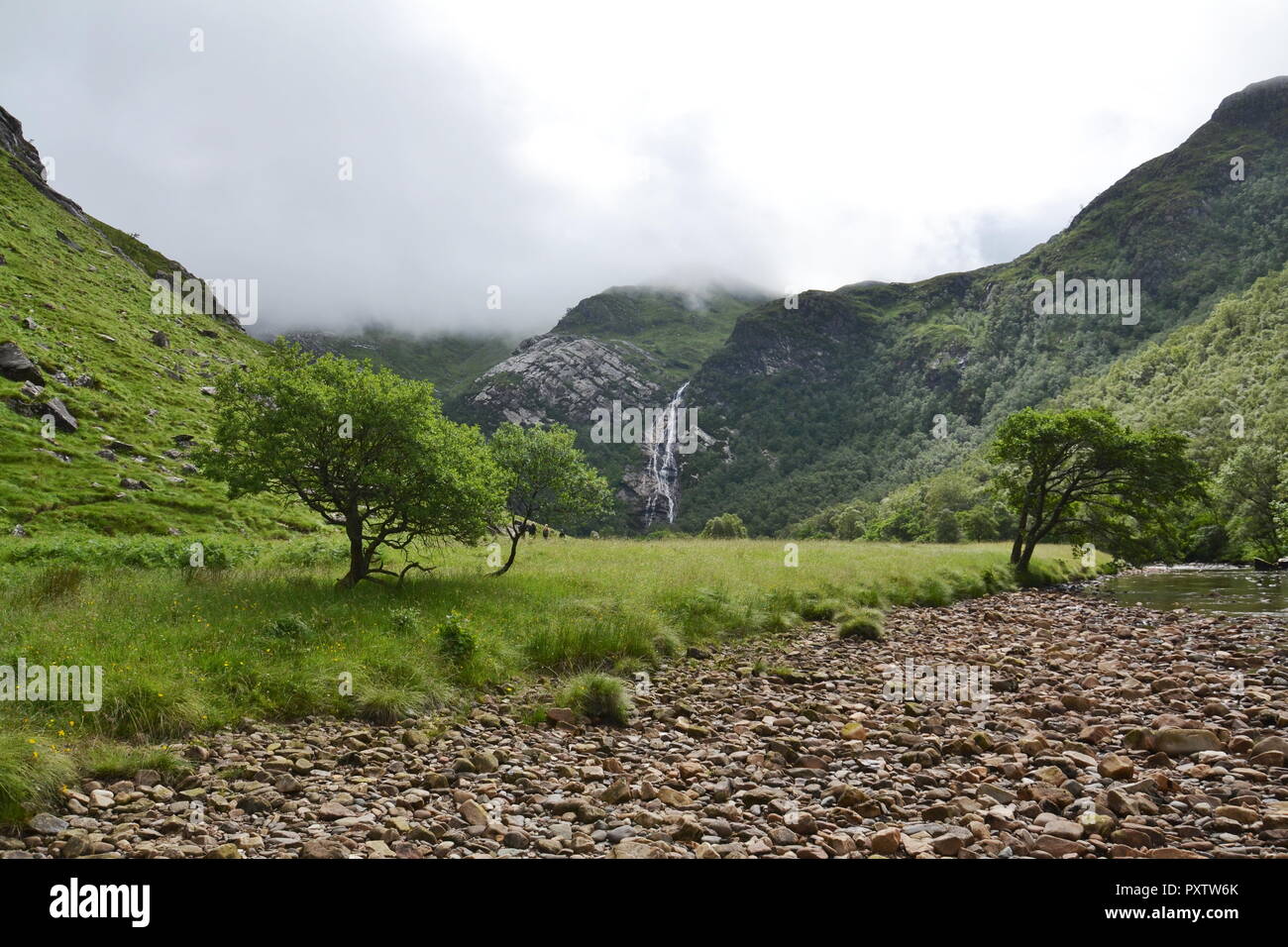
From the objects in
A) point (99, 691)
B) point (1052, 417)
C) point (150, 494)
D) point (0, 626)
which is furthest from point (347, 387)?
point (1052, 417)

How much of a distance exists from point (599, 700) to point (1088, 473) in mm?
40956

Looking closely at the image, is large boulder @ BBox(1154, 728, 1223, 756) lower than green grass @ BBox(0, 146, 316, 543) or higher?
lower

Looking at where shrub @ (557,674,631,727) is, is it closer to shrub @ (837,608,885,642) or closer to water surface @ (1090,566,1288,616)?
shrub @ (837,608,885,642)

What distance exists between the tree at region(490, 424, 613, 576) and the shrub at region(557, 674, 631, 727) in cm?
1184

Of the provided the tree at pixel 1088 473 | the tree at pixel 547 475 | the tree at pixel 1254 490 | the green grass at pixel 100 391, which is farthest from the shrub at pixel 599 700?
the tree at pixel 1254 490

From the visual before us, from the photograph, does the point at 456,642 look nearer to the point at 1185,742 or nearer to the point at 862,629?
the point at 1185,742

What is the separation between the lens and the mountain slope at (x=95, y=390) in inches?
1452

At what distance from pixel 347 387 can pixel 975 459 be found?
176m

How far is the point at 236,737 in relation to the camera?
9.76 metres

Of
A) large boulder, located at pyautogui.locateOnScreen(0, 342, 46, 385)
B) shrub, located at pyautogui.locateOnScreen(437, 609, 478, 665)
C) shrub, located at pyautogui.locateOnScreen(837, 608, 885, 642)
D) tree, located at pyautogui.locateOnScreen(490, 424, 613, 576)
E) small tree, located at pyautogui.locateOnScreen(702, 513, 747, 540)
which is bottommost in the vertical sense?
small tree, located at pyautogui.locateOnScreen(702, 513, 747, 540)

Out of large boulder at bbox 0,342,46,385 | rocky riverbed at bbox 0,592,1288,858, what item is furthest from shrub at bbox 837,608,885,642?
large boulder at bbox 0,342,46,385

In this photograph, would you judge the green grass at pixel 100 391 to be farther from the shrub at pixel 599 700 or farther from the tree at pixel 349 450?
the shrub at pixel 599 700

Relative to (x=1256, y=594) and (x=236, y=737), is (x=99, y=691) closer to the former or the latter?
(x=236, y=737)

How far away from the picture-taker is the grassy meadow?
954 centimetres
